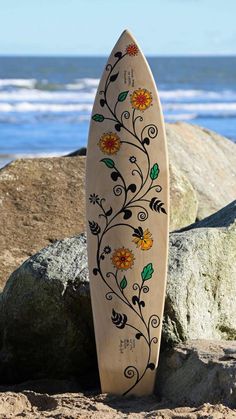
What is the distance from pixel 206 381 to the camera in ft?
13.2

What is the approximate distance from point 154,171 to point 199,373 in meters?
0.97

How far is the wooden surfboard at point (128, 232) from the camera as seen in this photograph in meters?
4.33

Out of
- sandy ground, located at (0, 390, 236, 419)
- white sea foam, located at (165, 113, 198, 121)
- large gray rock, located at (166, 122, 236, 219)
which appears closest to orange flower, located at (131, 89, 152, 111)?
sandy ground, located at (0, 390, 236, 419)

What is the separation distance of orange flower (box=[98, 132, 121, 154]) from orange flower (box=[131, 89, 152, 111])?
17 centimetres

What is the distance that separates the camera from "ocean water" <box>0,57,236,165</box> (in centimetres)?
1948

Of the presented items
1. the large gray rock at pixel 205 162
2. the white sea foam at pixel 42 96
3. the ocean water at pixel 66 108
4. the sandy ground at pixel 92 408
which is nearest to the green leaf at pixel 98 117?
the sandy ground at pixel 92 408

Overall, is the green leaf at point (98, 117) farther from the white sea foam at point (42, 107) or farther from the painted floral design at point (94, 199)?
the white sea foam at point (42, 107)

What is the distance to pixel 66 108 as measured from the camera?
31156 millimetres

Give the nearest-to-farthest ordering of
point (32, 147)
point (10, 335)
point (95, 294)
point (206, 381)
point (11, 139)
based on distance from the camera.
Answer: point (206, 381), point (95, 294), point (10, 335), point (32, 147), point (11, 139)

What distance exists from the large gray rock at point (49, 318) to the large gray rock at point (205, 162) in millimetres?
3141

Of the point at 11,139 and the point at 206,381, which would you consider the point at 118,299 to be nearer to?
the point at 206,381

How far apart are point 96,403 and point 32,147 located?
1443 cm

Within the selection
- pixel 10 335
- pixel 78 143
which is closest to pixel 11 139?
pixel 78 143
